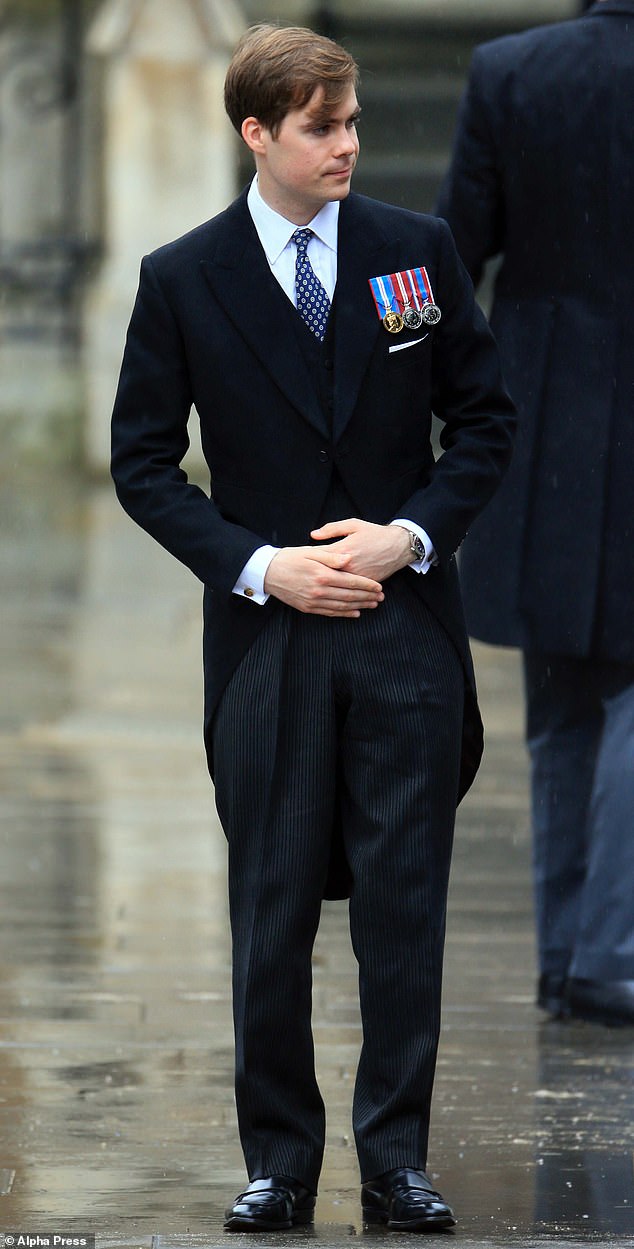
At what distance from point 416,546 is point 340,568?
0.13m

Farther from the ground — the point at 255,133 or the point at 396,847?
the point at 255,133

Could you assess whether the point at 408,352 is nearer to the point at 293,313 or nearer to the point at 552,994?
the point at 293,313

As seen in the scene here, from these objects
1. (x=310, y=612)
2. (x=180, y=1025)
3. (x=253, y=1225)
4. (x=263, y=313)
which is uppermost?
(x=263, y=313)

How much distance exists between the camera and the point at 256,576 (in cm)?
360

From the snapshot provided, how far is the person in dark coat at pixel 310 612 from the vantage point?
144 inches

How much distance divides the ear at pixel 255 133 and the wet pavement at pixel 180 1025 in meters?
1.59

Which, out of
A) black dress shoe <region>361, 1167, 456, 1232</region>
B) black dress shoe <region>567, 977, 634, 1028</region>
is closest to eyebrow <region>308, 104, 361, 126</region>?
black dress shoe <region>361, 1167, 456, 1232</region>

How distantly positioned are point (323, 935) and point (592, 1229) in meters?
2.10

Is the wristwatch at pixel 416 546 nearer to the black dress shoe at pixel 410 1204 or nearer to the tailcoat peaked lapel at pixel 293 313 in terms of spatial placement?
the tailcoat peaked lapel at pixel 293 313

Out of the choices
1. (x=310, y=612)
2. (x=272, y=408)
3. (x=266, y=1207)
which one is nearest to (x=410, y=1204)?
(x=266, y=1207)

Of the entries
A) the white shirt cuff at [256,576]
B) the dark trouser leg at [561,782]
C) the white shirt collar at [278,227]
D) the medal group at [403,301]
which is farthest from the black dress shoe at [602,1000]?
the white shirt collar at [278,227]

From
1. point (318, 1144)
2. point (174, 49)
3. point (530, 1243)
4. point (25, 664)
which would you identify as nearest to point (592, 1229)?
point (530, 1243)

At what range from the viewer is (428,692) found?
3676mm

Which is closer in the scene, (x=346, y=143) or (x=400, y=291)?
(x=346, y=143)
